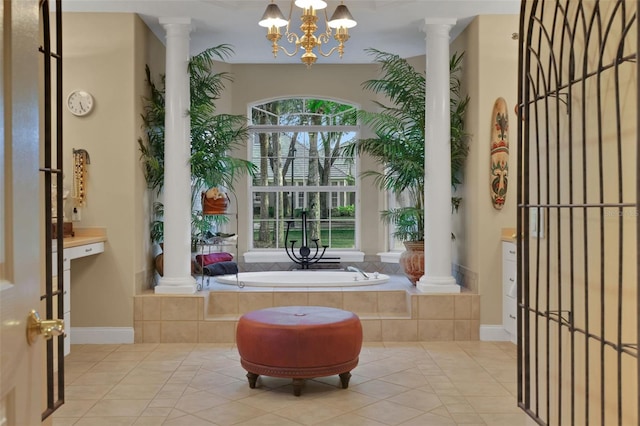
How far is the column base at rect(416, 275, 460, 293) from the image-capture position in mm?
5402

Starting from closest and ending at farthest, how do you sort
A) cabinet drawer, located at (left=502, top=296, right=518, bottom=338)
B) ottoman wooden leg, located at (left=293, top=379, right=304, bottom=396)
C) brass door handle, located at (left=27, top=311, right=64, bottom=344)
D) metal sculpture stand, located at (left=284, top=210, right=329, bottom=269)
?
1. brass door handle, located at (left=27, top=311, right=64, bottom=344)
2. ottoman wooden leg, located at (left=293, top=379, right=304, bottom=396)
3. cabinet drawer, located at (left=502, top=296, right=518, bottom=338)
4. metal sculpture stand, located at (left=284, top=210, right=329, bottom=269)

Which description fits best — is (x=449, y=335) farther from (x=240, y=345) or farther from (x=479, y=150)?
(x=240, y=345)

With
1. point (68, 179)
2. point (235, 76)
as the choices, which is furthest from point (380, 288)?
point (235, 76)

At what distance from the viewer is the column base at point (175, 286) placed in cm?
539

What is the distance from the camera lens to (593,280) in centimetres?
215

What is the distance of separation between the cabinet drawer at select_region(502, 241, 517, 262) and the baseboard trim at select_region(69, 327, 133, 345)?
317cm

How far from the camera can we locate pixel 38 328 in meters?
1.25

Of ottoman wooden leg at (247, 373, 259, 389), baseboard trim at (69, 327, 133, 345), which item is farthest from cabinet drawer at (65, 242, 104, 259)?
ottoman wooden leg at (247, 373, 259, 389)

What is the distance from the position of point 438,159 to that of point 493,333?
155 cm

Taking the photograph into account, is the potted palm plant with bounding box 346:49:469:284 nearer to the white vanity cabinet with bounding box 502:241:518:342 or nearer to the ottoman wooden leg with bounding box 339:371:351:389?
the white vanity cabinet with bounding box 502:241:518:342

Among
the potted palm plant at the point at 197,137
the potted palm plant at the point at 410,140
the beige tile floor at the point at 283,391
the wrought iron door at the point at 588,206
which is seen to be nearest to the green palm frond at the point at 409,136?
the potted palm plant at the point at 410,140

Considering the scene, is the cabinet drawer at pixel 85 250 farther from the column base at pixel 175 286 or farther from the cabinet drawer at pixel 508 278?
the cabinet drawer at pixel 508 278

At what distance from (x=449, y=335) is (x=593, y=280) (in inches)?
129

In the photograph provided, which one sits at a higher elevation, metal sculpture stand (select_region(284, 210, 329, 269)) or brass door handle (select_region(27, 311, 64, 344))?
brass door handle (select_region(27, 311, 64, 344))
